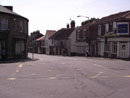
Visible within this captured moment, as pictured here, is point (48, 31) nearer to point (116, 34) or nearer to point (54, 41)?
point (54, 41)

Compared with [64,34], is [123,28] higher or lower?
lower

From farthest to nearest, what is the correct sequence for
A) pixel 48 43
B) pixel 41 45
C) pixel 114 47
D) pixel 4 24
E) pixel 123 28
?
pixel 41 45 < pixel 48 43 < pixel 114 47 < pixel 123 28 < pixel 4 24

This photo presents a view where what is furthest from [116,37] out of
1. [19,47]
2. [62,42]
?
[62,42]

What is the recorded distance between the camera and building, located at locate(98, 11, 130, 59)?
33.7 meters

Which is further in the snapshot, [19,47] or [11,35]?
[19,47]

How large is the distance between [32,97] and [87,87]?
298 centimetres

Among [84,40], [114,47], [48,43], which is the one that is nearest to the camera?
[114,47]

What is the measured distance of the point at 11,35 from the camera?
3212cm

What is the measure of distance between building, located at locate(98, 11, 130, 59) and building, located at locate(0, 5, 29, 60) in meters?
14.7

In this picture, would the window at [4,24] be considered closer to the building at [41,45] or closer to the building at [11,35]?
the building at [11,35]

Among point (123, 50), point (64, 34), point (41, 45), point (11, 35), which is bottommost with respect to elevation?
point (123, 50)

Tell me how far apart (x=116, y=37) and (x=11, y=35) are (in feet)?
55.2

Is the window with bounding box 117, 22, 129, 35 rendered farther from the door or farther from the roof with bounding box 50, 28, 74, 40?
the roof with bounding box 50, 28, 74, 40

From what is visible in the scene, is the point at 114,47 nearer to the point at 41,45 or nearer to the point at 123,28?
the point at 123,28
